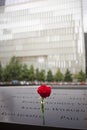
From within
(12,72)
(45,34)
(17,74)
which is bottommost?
(17,74)

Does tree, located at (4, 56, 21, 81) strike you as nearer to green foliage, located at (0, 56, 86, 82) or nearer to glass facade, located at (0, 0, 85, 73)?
green foliage, located at (0, 56, 86, 82)

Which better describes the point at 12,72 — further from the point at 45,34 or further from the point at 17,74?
the point at 45,34

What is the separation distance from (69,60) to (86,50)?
10.6m

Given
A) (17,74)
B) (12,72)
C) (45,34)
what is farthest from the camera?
(45,34)

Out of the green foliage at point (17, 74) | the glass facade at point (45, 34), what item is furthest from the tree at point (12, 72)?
the glass facade at point (45, 34)

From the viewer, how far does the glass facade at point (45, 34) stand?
7294cm

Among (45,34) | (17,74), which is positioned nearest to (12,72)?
(17,74)

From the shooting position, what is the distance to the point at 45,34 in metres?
75.9

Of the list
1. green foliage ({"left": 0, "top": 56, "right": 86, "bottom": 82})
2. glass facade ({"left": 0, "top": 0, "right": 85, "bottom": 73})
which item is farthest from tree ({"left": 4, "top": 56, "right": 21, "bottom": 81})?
glass facade ({"left": 0, "top": 0, "right": 85, "bottom": 73})

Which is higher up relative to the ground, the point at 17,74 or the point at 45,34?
the point at 45,34

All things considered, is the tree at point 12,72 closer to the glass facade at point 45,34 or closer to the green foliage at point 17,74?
the green foliage at point 17,74

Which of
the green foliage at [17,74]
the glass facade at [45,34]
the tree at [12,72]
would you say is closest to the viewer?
the tree at [12,72]

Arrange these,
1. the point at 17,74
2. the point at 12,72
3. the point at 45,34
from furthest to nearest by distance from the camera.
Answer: the point at 45,34
the point at 12,72
the point at 17,74

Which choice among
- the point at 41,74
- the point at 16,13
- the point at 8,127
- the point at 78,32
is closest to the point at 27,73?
the point at 41,74
